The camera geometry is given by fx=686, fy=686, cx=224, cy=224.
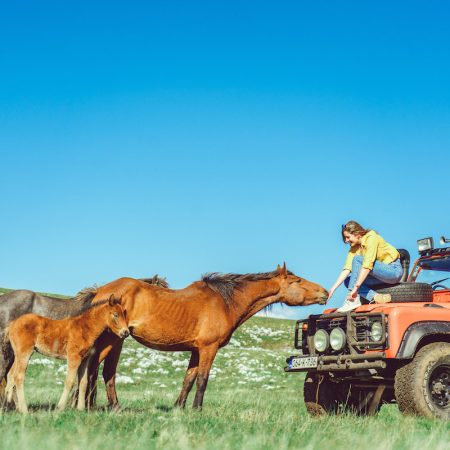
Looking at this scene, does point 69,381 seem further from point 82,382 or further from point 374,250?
point 374,250

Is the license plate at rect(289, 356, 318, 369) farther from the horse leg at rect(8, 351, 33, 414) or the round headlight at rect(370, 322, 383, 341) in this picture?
the horse leg at rect(8, 351, 33, 414)

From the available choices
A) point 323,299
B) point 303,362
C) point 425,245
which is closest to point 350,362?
point 303,362

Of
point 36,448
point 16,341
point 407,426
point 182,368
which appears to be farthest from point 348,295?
point 182,368

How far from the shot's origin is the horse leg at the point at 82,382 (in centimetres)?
1115

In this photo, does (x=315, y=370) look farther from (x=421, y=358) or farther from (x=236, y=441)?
(x=236, y=441)

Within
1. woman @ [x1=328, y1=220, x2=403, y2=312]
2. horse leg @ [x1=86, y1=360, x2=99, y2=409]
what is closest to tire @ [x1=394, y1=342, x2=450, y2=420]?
woman @ [x1=328, y1=220, x2=403, y2=312]

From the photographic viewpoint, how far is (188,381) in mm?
12391

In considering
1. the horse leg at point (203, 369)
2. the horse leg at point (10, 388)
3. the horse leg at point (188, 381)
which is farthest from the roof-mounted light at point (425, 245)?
the horse leg at point (10, 388)

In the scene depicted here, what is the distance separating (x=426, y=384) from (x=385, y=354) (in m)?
0.70

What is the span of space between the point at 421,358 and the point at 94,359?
5.77 meters

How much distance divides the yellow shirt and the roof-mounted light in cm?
121

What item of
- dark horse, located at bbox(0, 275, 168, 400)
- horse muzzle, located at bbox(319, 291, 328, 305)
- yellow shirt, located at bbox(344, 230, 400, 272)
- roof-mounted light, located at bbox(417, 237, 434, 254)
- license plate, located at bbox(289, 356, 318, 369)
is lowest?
license plate, located at bbox(289, 356, 318, 369)

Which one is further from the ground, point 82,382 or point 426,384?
point 426,384

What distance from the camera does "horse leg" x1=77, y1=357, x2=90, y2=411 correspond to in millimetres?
11148
